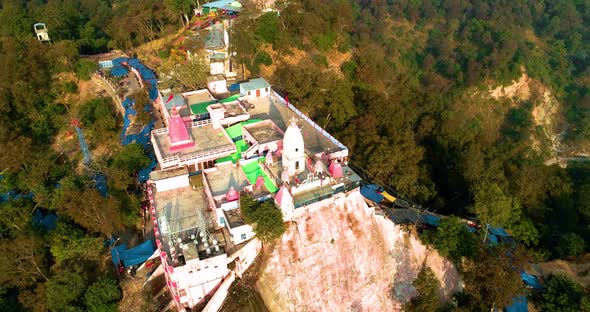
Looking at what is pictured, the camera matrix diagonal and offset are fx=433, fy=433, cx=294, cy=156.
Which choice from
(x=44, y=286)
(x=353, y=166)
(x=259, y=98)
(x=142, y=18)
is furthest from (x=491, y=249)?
(x=142, y=18)

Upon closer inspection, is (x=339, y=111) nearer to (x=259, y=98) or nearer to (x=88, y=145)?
(x=259, y=98)

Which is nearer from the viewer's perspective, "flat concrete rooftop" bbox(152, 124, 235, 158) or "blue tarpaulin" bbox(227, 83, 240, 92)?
"flat concrete rooftop" bbox(152, 124, 235, 158)

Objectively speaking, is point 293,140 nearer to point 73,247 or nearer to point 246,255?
point 246,255

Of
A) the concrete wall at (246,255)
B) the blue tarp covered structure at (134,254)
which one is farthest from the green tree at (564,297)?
the blue tarp covered structure at (134,254)

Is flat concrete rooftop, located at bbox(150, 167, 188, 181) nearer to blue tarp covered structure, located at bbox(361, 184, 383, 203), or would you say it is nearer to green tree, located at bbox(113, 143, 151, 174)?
green tree, located at bbox(113, 143, 151, 174)

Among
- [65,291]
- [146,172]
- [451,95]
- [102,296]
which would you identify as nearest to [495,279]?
[102,296]

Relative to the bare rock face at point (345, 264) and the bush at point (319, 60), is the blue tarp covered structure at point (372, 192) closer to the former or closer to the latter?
the bare rock face at point (345, 264)

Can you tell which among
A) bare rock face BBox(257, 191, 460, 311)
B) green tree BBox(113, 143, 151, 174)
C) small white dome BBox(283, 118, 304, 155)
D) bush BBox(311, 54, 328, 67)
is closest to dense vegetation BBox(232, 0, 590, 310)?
bush BBox(311, 54, 328, 67)
